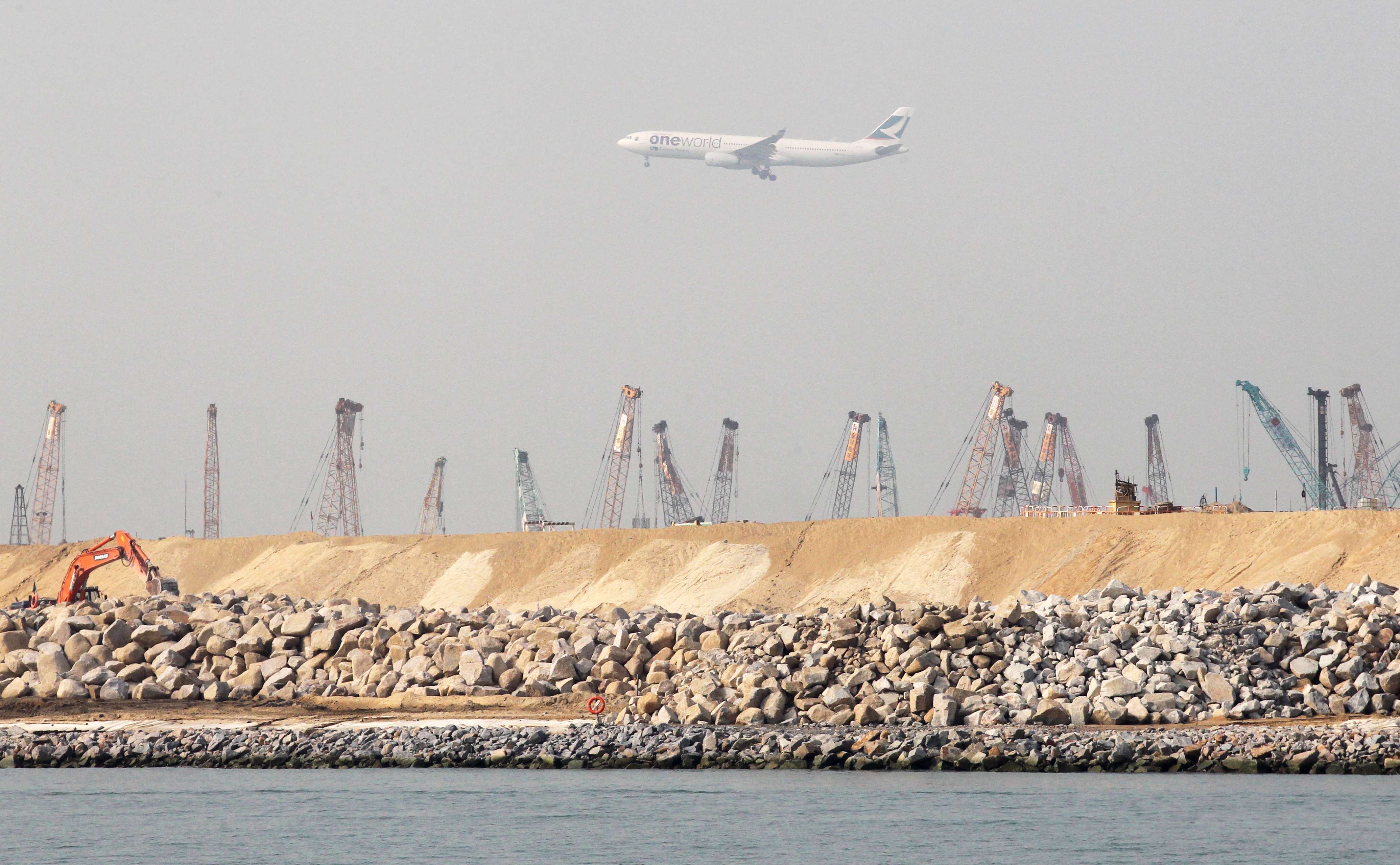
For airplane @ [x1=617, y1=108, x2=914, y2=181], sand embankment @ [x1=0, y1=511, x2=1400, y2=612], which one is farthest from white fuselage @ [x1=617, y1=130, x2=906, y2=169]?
sand embankment @ [x1=0, y1=511, x2=1400, y2=612]

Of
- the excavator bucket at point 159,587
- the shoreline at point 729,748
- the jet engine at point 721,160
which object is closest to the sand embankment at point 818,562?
the excavator bucket at point 159,587

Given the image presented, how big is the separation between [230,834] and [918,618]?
19.3 metres

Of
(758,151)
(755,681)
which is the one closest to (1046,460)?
(758,151)

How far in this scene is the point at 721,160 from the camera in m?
178

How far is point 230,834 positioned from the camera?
1232 inches

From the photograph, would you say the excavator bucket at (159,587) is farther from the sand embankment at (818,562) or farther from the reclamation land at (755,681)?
the sand embankment at (818,562)

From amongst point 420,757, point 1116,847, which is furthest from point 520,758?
point 1116,847

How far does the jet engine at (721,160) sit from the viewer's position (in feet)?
582

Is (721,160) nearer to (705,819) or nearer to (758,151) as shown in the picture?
(758,151)

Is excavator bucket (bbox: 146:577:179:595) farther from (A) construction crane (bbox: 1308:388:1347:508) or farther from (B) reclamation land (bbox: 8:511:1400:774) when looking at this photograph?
(A) construction crane (bbox: 1308:388:1347:508)

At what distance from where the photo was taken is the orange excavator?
66438mm

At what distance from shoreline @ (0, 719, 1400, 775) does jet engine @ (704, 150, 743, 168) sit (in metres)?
139

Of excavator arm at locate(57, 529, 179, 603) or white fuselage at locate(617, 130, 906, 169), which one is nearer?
excavator arm at locate(57, 529, 179, 603)

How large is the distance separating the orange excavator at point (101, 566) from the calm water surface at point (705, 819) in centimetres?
2999
